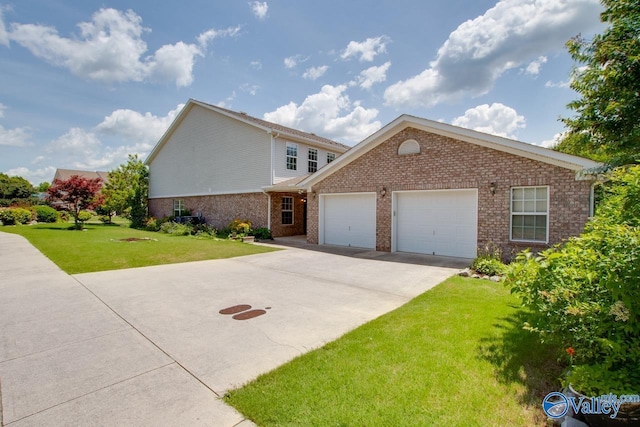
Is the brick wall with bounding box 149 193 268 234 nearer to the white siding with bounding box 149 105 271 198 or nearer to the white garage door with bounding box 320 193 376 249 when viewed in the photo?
the white siding with bounding box 149 105 271 198

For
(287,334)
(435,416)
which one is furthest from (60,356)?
(435,416)

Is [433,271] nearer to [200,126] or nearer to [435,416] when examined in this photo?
[435,416]

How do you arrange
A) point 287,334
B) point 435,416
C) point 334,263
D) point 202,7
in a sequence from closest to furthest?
point 435,416 → point 287,334 → point 334,263 → point 202,7

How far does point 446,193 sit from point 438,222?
1.12 meters

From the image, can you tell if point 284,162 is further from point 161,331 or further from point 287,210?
point 161,331

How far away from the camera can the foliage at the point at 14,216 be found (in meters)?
23.5

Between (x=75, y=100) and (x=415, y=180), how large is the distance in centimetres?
2079

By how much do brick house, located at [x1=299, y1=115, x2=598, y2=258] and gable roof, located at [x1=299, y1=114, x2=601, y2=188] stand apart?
3 cm

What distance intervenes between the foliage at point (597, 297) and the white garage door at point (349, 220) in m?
9.44

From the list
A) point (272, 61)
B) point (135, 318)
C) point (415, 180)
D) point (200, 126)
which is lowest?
point (135, 318)

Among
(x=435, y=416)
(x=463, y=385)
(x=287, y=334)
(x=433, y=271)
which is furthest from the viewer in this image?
(x=433, y=271)

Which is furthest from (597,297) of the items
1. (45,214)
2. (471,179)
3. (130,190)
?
(45,214)

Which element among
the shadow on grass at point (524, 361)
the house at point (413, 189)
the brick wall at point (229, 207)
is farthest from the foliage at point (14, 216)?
the shadow on grass at point (524, 361)

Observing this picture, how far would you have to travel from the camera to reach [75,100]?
18.1 meters
